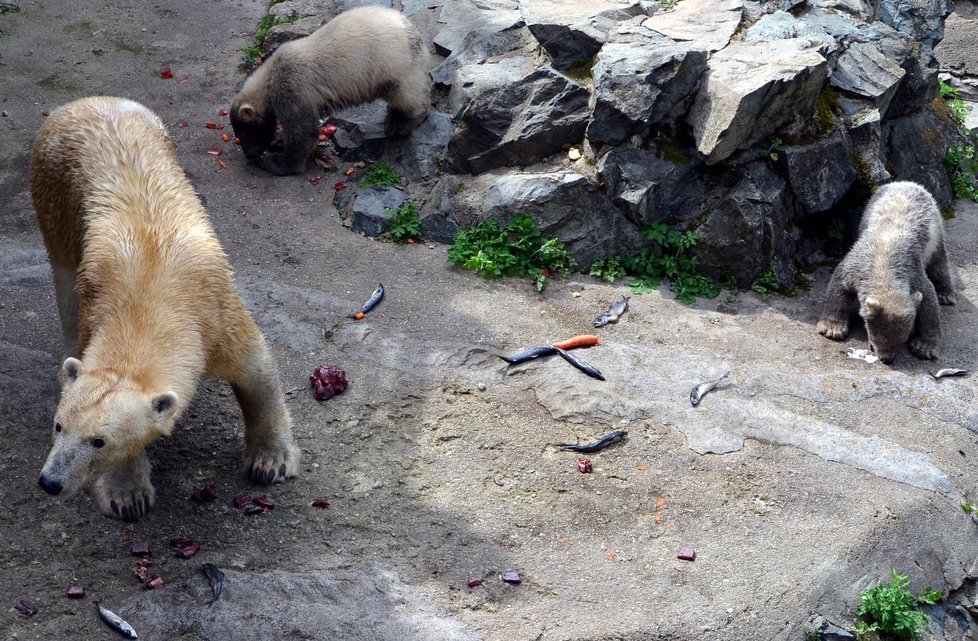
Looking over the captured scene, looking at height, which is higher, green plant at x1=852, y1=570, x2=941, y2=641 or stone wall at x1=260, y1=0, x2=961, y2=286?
stone wall at x1=260, y1=0, x2=961, y2=286

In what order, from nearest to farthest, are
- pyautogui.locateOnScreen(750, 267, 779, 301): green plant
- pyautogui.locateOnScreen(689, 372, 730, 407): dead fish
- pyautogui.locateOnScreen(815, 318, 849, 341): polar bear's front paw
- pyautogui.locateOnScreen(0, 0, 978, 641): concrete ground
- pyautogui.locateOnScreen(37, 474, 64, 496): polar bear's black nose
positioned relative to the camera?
pyautogui.locateOnScreen(37, 474, 64, 496): polar bear's black nose → pyautogui.locateOnScreen(0, 0, 978, 641): concrete ground → pyautogui.locateOnScreen(689, 372, 730, 407): dead fish → pyautogui.locateOnScreen(815, 318, 849, 341): polar bear's front paw → pyautogui.locateOnScreen(750, 267, 779, 301): green plant

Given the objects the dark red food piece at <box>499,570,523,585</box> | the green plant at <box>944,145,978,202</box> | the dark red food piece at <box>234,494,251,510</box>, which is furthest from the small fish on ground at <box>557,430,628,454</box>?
the green plant at <box>944,145,978,202</box>

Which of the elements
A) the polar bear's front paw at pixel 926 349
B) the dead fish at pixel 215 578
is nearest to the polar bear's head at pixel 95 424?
the dead fish at pixel 215 578

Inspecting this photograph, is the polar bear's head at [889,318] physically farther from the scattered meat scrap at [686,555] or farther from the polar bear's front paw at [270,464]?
the polar bear's front paw at [270,464]

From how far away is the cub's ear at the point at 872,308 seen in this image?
7.98 meters

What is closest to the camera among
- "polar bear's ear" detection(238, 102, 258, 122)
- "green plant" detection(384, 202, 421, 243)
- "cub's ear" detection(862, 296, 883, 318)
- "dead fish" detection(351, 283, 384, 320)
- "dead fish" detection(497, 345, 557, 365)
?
"dead fish" detection(497, 345, 557, 365)

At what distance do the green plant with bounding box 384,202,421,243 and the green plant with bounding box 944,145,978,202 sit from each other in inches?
235

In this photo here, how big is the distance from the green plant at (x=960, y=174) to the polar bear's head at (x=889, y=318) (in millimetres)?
3064

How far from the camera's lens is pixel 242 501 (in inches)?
229

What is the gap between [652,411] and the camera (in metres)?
6.84

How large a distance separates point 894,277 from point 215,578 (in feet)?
20.5

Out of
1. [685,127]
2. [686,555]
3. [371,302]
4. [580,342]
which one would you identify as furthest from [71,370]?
[685,127]

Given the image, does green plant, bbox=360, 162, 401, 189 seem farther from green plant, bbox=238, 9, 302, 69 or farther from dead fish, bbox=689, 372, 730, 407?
dead fish, bbox=689, 372, 730, 407

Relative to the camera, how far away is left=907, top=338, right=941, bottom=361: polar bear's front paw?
817 centimetres
